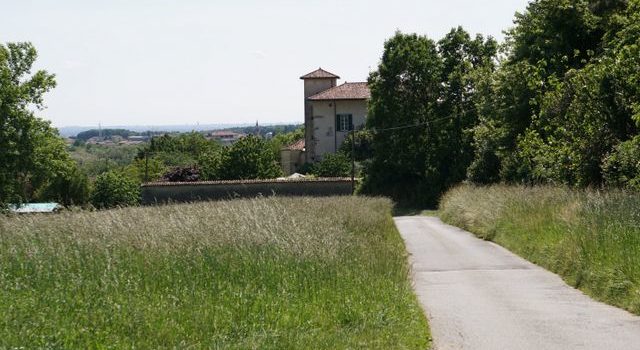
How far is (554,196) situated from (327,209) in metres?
6.97

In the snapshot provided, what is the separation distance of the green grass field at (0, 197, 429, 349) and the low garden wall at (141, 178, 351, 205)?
3592cm

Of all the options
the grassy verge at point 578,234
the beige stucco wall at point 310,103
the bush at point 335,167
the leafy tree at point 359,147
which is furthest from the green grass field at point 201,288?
the beige stucco wall at point 310,103

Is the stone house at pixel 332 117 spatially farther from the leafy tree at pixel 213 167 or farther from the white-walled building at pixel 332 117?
the leafy tree at pixel 213 167

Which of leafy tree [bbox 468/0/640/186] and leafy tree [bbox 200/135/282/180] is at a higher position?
leafy tree [bbox 468/0/640/186]

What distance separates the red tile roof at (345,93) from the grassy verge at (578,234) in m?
55.1

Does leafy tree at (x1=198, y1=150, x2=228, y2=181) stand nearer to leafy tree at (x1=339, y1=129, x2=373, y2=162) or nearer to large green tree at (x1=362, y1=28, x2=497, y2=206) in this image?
leafy tree at (x1=339, y1=129, x2=373, y2=162)

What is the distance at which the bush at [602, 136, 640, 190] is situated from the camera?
78.8 ft

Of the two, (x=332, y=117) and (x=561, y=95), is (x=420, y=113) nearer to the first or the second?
(x=332, y=117)

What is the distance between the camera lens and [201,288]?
497 inches

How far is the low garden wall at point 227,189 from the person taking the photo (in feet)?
179

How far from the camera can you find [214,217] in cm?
2011

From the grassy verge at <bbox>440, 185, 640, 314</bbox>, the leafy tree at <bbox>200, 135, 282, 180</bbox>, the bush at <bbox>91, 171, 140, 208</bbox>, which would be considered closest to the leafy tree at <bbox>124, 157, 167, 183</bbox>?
the bush at <bbox>91, 171, 140, 208</bbox>

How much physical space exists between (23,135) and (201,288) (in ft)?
146

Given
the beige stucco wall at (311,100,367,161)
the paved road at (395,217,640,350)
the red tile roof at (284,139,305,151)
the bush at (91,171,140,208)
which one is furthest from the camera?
the red tile roof at (284,139,305,151)
